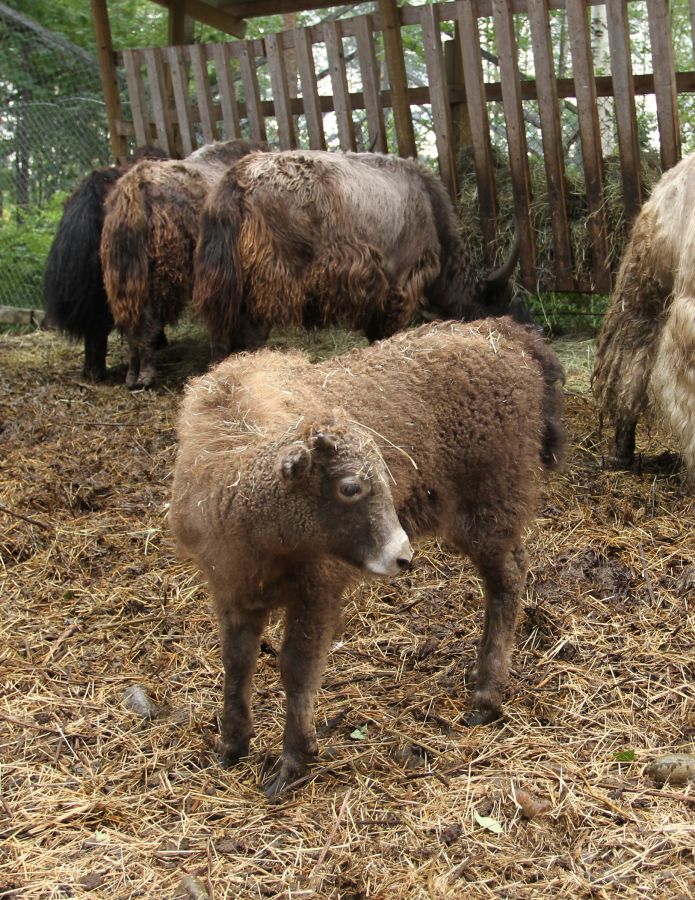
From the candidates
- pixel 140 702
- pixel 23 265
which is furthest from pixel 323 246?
pixel 23 265

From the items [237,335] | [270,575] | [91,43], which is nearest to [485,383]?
[270,575]

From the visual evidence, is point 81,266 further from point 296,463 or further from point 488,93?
point 296,463

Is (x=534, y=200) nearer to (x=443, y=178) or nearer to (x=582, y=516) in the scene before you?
(x=443, y=178)

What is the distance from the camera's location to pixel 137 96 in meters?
9.72

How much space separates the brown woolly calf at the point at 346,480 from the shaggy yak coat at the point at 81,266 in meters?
A: 5.30

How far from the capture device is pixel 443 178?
8094mm

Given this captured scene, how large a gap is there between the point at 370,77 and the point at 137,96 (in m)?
2.89

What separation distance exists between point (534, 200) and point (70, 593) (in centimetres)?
542

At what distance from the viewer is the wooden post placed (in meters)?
9.60

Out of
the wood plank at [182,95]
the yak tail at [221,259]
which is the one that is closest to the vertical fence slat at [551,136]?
the yak tail at [221,259]

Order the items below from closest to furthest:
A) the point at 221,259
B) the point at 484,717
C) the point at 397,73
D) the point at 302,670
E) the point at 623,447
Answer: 1. the point at 302,670
2. the point at 484,717
3. the point at 623,447
4. the point at 221,259
5. the point at 397,73

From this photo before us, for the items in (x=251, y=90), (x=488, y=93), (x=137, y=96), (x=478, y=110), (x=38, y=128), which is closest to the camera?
(x=478, y=110)

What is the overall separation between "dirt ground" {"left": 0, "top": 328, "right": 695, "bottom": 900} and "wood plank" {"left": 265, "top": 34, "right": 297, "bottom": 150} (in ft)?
14.2

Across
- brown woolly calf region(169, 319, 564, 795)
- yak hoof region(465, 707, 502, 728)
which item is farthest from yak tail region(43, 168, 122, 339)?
yak hoof region(465, 707, 502, 728)
